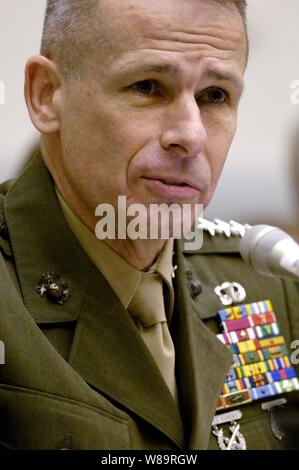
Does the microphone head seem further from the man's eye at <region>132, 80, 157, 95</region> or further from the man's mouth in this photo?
the man's eye at <region>132, 80, 157, 95</region>

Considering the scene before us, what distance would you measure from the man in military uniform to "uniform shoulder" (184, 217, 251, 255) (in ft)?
1.06

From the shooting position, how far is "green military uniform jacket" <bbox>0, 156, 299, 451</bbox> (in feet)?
3.70

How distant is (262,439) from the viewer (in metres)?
1.48

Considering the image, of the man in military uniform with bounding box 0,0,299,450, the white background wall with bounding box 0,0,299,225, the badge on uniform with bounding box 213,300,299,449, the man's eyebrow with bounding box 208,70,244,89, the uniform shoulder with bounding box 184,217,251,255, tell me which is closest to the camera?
the man in military uniform with bounding box 0,0,299,450

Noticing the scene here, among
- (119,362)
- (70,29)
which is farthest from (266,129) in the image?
(119,362)

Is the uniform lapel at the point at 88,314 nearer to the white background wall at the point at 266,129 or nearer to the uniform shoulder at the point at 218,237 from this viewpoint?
the uniform shoulder at the point at 218,237

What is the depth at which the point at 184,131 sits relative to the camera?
1204 millimetres

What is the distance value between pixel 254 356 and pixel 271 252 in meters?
0.58

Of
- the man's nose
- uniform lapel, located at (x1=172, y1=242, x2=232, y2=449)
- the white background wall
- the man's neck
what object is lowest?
uniform lapel, located at (x1=172, y1=242, x2=232, y2=449)

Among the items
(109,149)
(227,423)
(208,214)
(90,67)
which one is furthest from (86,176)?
(208,214)

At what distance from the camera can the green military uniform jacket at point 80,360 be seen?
1.13 m

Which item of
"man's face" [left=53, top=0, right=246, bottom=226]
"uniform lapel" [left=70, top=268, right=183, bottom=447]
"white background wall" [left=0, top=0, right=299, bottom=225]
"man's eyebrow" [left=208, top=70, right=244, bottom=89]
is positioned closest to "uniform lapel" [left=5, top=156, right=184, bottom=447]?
"uniform lapel" [left=70, top=268, right=183, bottom=447]
